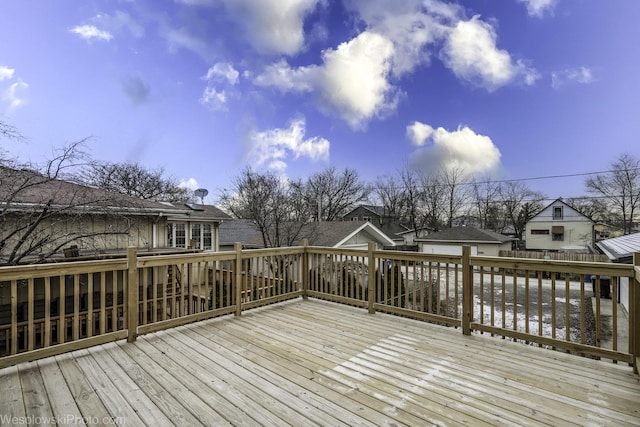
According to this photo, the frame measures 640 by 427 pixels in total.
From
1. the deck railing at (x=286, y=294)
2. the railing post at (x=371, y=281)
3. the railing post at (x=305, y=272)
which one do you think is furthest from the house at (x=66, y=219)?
the railing post at (x=371, y=281)

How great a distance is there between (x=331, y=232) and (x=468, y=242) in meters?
12.9

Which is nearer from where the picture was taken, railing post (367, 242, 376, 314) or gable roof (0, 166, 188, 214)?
railing post (367, 242, 376, 314)

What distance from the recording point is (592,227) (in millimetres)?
25688

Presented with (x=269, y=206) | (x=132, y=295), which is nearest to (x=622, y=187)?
(x=269, y=206)

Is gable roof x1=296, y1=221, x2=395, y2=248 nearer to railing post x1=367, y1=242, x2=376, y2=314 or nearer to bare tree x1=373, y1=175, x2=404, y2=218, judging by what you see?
railing post x1=367, y1=242, x2=376, y2=314

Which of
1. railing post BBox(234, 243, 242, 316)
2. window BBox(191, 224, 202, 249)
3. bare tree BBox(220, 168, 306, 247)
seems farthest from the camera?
window BBox(191, 224, 202, 249)

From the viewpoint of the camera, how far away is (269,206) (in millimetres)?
12836

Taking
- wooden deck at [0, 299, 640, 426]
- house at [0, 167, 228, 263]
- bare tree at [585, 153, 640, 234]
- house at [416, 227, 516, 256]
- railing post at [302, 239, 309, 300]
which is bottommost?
house at [416, 227, 516, 256]

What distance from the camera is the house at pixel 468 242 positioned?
21.3 metres

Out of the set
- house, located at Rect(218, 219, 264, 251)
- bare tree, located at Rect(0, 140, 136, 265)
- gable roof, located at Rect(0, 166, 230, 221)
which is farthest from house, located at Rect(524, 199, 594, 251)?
bare tree, located at Rect(0, 140, 136, 265)

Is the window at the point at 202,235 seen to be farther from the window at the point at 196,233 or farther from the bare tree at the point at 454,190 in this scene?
the bare tree at the point at 454,190

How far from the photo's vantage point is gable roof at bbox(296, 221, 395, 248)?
13.3 meters

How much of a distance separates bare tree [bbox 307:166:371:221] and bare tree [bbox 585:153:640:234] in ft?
60.3

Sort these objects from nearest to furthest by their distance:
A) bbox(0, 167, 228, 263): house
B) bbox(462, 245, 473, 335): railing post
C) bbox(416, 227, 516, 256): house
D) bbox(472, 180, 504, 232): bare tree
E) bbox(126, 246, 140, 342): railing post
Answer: bbox(126, 246, 140, 342): railing post, bbox(462, 245, 473, 335): railing post, bbox(0, 167, 228, 263): house, bbox(416, 227, 516, 256): house, bbox(472, 180, 504, 232): bare tree
